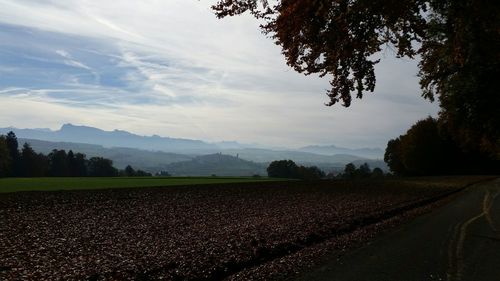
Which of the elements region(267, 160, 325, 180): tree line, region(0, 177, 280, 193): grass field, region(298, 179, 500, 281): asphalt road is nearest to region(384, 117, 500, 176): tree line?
Result: region(267, 160, 325, 180): tree line

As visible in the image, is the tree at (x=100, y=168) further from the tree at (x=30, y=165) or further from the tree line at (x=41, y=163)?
the tree at (x=30, y=165)

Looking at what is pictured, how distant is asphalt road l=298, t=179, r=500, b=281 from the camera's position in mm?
12297

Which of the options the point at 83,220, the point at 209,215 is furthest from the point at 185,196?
the point at 83,220

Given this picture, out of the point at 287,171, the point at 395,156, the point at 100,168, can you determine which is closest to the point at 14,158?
the point at 100,168

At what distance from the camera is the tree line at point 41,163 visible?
4109 inches

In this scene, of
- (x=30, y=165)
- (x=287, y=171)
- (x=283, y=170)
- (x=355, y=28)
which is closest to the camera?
(x=355, y=28)

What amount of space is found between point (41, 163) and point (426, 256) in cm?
11382

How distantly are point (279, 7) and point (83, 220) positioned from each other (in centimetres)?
1681

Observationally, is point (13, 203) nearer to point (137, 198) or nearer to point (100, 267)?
point (137, 198)

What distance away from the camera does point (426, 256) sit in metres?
14.6

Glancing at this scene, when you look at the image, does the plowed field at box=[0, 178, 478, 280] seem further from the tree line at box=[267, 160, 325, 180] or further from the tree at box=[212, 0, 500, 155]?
the tree line at box=[267, 160, 325, 180]

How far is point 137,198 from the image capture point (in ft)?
121

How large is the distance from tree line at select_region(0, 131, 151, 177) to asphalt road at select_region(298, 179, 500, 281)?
99.4m

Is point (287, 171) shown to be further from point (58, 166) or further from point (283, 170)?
point (58, 166)
